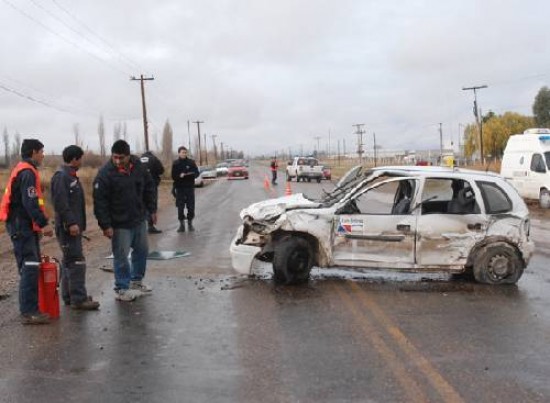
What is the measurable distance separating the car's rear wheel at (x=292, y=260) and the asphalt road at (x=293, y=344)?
0.21 m

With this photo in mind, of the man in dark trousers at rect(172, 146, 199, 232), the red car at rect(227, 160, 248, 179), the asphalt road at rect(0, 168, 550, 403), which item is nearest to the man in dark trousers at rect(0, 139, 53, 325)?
the asphalt road at rect(0, 168, 550, 403)

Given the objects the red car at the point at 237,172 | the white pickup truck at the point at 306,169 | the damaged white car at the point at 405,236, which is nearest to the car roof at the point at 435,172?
the damaged white car at the point at 405,236

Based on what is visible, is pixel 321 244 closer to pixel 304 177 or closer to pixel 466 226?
pixel 466 226

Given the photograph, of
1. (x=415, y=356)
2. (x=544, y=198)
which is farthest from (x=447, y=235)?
(x=544, y=198)

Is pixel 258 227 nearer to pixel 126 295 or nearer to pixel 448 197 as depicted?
pixel 126 295

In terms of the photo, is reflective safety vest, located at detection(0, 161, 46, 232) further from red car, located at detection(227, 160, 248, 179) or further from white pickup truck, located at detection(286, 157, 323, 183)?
red car, located at detection(227, 160, 248, 179)

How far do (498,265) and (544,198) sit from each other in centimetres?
1292

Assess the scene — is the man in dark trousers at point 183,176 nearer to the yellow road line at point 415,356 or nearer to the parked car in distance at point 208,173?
the yellow road line at point 415,356

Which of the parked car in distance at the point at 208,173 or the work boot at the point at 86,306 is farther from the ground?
the parked car in distance at the point at 208,173

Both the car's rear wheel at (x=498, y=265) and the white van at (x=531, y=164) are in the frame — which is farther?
Answer: the white van at (x=531, y=164)

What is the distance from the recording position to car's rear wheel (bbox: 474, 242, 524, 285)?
26.5ft

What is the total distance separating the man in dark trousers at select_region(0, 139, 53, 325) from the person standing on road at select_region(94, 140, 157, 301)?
3.01ft

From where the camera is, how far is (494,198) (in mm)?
→ 8312

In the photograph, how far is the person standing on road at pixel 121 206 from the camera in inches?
288
